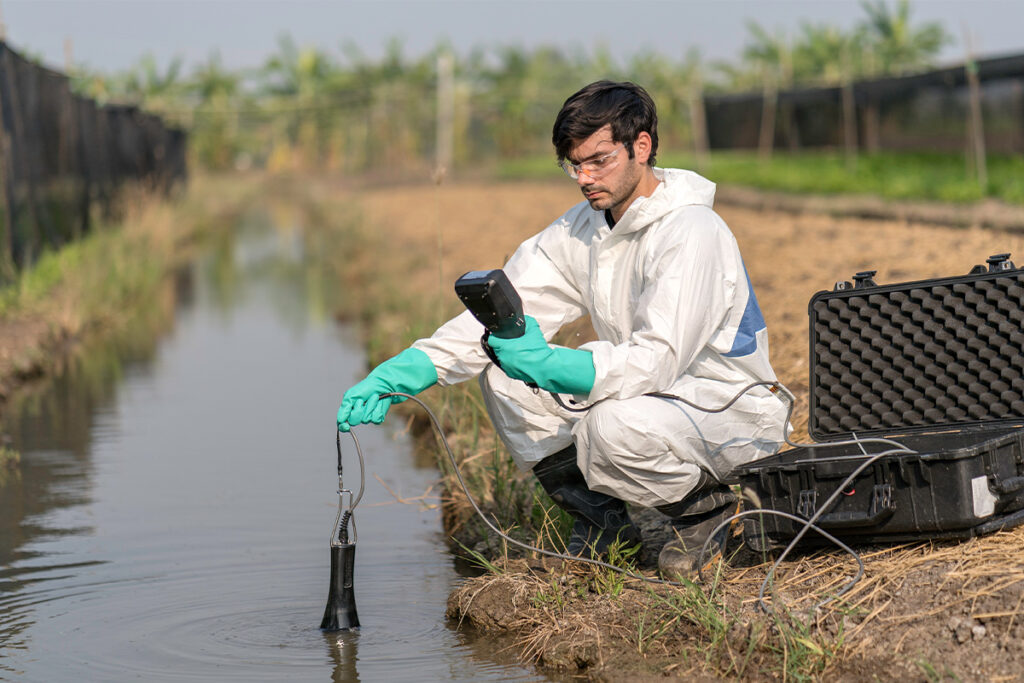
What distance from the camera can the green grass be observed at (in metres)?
14.6

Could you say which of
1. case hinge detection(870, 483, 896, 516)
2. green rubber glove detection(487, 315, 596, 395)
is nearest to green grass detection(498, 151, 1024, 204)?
case hinge detection(870, 483, 896, 516)

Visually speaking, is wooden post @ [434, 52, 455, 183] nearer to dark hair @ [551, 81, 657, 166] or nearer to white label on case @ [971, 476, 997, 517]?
dark hair @ [551, 81, 657, 166]

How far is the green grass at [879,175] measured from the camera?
14.6 meters

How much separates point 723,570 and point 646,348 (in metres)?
0.86

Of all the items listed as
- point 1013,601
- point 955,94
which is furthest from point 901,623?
point 955,94

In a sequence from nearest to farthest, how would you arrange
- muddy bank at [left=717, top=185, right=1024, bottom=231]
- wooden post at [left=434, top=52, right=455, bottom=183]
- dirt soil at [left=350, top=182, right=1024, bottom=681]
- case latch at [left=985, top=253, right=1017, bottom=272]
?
1. dirt soil at [left=350, top=182, right=1024, bottom=681]
2. case latch at [left=985, top=253, right=1017, bottom=272]
3. muddy bank at [left=717, top=185, right=1024, bottom=231]
4. wooden post at [left=434, top=52, right=455, bottom=183]

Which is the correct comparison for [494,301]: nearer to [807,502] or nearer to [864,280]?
[807,502]

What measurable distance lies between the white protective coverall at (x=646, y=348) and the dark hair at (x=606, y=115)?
0.22 m

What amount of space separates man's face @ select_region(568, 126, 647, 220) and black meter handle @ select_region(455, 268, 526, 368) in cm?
53

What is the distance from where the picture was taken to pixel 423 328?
815 cm

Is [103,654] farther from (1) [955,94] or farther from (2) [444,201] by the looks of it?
(2) [444,201]

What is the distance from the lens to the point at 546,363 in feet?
13.4

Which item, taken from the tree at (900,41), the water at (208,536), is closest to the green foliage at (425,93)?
the tree at (900,41)

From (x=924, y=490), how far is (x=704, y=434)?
0.69 meters
